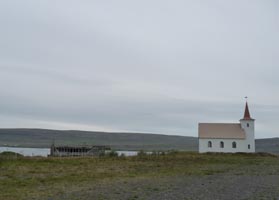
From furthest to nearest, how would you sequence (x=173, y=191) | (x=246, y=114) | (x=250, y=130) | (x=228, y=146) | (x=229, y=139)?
1. (x=246, y=114)
2. (x=250, y=130)
3. (x=228, y=146)
4. (x=229, y=139)
5. (x=173, y=191)

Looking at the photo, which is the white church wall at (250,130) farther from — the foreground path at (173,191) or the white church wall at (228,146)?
the foreground path at (173,191)

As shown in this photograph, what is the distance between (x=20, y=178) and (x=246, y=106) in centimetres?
5228

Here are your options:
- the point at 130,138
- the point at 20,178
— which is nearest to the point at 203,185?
the point at 20,178

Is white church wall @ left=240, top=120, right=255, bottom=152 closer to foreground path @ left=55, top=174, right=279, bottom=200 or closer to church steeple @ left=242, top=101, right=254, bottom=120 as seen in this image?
church steeple @ left=242, top=101, right=254, bottom=120

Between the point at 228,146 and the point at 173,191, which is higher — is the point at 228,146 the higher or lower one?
the higher one

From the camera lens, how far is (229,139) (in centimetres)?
6656

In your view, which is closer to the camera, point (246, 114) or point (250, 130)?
point (250, 130)

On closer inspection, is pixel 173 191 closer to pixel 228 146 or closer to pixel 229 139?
pixel 229 139

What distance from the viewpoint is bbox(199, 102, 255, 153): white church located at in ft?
219

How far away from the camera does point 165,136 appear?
182 m

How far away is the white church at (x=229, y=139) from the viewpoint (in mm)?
66625

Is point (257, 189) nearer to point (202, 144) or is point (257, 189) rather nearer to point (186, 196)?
point (186, 196)

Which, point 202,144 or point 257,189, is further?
point 202,144

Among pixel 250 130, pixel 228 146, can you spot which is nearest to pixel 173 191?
pixel 228 146
